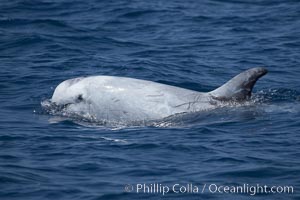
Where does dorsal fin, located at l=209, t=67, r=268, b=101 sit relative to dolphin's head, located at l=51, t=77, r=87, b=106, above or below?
above

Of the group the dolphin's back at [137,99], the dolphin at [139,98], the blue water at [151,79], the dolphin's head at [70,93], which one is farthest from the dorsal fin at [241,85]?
the dolphin's head at [70,93]

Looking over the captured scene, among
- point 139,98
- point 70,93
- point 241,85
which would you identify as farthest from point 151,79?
point 241,85

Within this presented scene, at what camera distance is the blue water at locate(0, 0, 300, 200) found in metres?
12.5

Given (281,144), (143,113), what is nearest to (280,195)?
(281,144)

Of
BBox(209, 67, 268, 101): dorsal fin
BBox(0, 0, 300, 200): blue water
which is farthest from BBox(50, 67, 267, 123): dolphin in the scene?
BBox(0, 0, 300, 200): blue water

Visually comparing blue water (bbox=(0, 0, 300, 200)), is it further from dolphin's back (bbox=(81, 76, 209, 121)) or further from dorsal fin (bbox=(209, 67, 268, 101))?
dolphin's back (bbox=(81, 76, 209, 121))

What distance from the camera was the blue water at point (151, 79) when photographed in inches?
492

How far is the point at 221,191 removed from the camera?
11656 millimetres

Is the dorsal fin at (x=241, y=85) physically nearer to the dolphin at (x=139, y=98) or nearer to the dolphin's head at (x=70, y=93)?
the dolphin at (x=139, y=98)

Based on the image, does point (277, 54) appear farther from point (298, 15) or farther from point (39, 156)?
point (39, 156)

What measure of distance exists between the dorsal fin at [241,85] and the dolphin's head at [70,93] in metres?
3.30

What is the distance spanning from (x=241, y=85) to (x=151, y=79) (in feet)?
17.7

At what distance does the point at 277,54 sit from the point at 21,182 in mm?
13112

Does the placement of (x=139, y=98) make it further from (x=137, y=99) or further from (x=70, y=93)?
(x=70, y=93)
